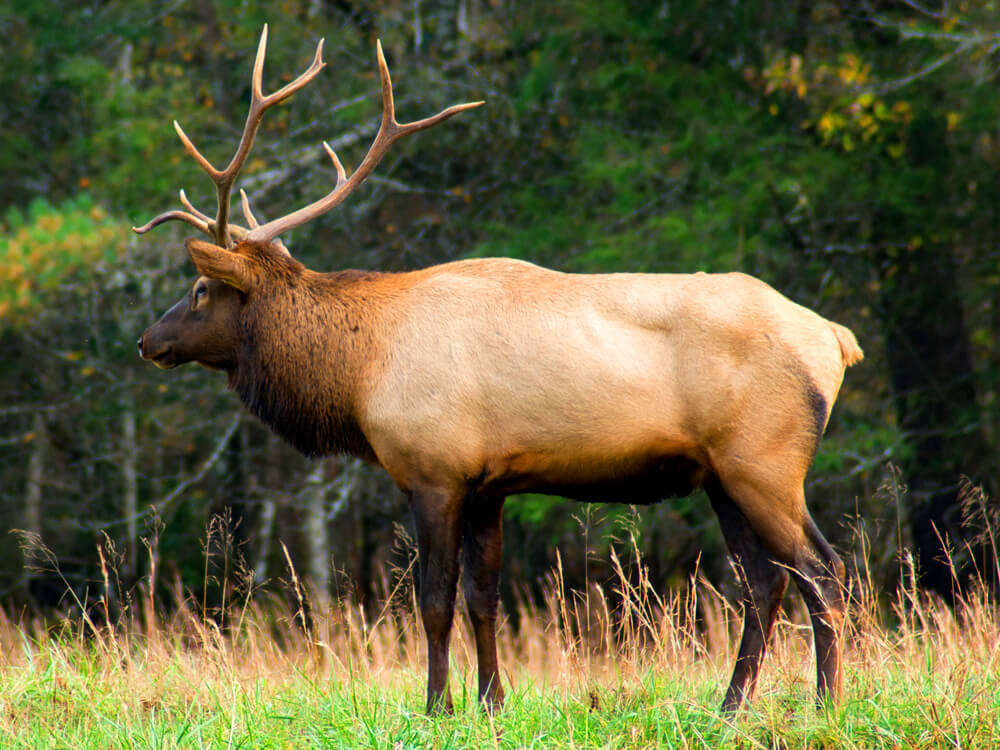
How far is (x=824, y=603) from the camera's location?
4.53 m

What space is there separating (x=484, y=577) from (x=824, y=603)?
1488mm

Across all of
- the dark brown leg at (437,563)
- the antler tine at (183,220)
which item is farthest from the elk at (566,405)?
the antler tine at (183,220)

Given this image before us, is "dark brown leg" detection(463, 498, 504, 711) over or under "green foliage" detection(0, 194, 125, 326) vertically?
under

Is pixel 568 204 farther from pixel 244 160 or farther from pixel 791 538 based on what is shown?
pixel 791 538

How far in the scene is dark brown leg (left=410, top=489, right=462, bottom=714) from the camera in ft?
16.1

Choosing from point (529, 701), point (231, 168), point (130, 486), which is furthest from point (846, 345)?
point (130, 486)

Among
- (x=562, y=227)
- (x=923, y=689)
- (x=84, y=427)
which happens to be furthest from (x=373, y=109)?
(x=923, y=689)

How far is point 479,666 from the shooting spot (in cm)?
513

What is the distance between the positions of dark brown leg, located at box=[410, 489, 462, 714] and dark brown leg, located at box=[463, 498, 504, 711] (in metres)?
0.17

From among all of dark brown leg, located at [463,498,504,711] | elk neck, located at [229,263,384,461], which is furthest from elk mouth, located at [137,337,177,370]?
dark brown leg, located at [463,498,504,711]

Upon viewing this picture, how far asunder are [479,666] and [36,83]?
13690mm

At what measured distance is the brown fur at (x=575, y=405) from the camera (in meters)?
4.64

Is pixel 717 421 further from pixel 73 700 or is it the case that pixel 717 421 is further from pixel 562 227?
pixel 562 227

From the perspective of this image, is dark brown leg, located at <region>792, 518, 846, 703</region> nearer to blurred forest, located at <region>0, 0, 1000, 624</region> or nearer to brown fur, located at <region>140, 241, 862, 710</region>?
brown fur, located at <region>140, 241, 862, 710</region>
